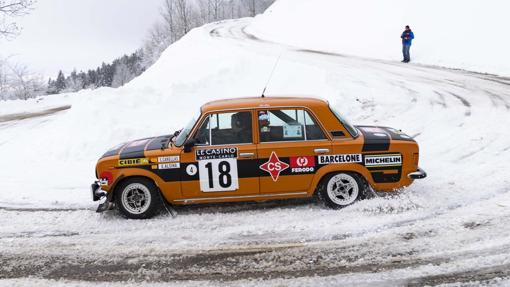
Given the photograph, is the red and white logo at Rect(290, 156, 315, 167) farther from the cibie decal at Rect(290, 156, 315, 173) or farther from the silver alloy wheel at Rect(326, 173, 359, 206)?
the silver alloy wheel at Rect(326, 173, 359, 206)

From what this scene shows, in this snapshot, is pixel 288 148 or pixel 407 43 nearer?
pixel 288 148

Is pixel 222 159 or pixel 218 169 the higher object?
pixel 222 159

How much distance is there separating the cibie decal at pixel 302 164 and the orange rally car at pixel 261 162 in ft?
0.05

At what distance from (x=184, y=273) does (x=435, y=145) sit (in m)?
6.62

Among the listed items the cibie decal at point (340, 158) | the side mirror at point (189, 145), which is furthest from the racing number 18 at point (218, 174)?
the cibie decal at point (340, 158)

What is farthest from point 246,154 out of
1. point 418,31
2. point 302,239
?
point 418,31

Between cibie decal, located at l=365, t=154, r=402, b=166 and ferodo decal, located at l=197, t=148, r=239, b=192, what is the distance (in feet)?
6.40

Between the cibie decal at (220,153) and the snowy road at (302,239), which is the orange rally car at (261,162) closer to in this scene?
the cibie decal at (220,153)

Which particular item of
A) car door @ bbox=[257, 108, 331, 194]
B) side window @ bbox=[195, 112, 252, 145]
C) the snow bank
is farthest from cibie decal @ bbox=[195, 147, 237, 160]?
the snow bank

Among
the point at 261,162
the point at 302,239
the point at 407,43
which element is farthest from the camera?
the point at 407,43

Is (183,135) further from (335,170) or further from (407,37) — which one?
(407,37)

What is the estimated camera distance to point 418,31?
78.4 feet

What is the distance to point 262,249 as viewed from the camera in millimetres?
5922

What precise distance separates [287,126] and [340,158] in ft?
2.96
